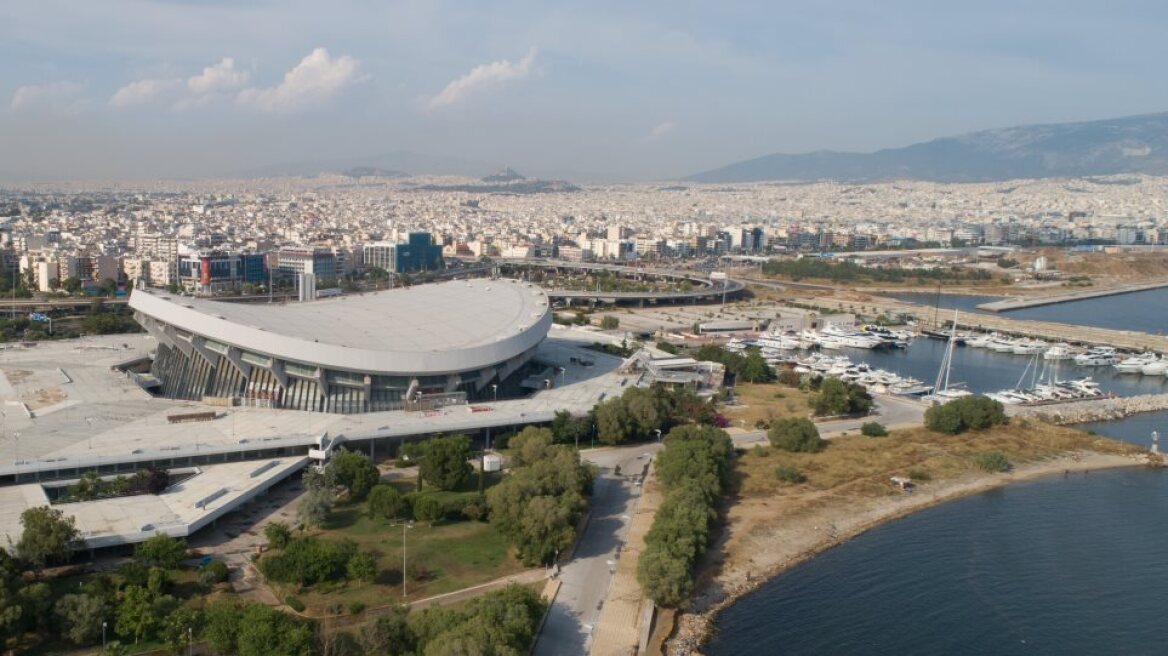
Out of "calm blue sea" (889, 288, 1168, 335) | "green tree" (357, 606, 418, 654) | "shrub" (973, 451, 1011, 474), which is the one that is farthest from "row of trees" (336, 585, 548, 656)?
"calm blue sea" (889, 288, 1168, 335)

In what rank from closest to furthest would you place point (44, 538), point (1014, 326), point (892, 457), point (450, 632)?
point (450, 632) < point (44, 538) < point (892, 457) < point (1014, 326)

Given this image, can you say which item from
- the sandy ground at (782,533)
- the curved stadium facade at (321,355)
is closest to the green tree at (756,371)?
the curved stadium facade at (321,355)

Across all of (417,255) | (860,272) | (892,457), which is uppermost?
(417,255)

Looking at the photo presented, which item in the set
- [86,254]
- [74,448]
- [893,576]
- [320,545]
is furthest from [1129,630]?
[86,254]

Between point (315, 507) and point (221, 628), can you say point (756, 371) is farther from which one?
point (221, 628)

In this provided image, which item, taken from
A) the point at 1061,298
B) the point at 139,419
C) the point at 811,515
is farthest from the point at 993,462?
the point at 1061,298

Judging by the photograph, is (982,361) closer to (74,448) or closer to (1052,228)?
(74,448)
